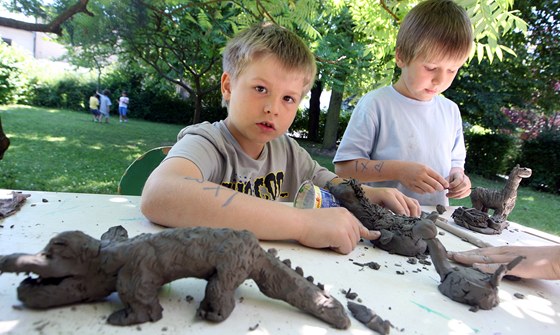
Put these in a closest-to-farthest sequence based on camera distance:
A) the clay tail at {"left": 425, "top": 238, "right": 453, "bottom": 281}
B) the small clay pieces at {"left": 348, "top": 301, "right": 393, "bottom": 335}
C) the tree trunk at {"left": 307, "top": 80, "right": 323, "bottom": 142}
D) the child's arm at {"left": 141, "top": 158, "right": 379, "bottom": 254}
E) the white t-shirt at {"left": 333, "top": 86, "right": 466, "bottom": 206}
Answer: the small clay pieces at {"left": 348, "top": 301, "right": 393, "bottom": 335} < the clay tail at {"left": 425, "top": 238, "right": 453, "bottom": 281} < the child's arm at {"left": 141, "top": 158, "right": 379, "bottom": 254} < the white t-shirt at {"left": 333, "top": 86, "right": 466, "bottom": 206} < the tree trunk at {"left": 307, "top": 80, "right": 323, "bottom": 142}

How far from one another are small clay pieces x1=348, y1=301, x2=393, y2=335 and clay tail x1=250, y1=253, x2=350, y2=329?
0.05m

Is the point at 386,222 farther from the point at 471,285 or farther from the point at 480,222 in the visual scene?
the point at 480,222

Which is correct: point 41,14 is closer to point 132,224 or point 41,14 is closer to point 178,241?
point 132,224

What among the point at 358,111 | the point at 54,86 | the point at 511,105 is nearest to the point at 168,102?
the point at 54,86

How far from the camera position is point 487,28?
8.69 ft

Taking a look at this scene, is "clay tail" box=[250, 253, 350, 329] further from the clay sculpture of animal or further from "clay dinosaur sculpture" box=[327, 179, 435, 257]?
the clay sculpture of animal

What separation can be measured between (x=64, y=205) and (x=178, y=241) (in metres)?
1.06

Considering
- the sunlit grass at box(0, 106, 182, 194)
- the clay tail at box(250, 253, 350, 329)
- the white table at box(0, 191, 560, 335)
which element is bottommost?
the sunlit grass at box(0, 106, 182, 194)

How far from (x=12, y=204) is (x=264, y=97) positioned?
123 centimetres

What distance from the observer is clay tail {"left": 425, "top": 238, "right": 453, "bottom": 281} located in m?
1.28

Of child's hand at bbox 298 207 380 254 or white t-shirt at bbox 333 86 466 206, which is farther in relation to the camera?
white t-shirt at bbox 333 86 466 206

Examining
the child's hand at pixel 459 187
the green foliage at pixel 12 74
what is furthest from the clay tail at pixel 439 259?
the green foliage at pixel 12 74

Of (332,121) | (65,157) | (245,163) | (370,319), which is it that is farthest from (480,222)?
(332,121)

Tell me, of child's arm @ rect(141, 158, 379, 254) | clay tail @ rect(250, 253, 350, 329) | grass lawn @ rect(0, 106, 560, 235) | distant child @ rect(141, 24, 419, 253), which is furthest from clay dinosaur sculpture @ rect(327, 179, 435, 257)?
grass lawn @ rect(0, 106, 560, 235)
